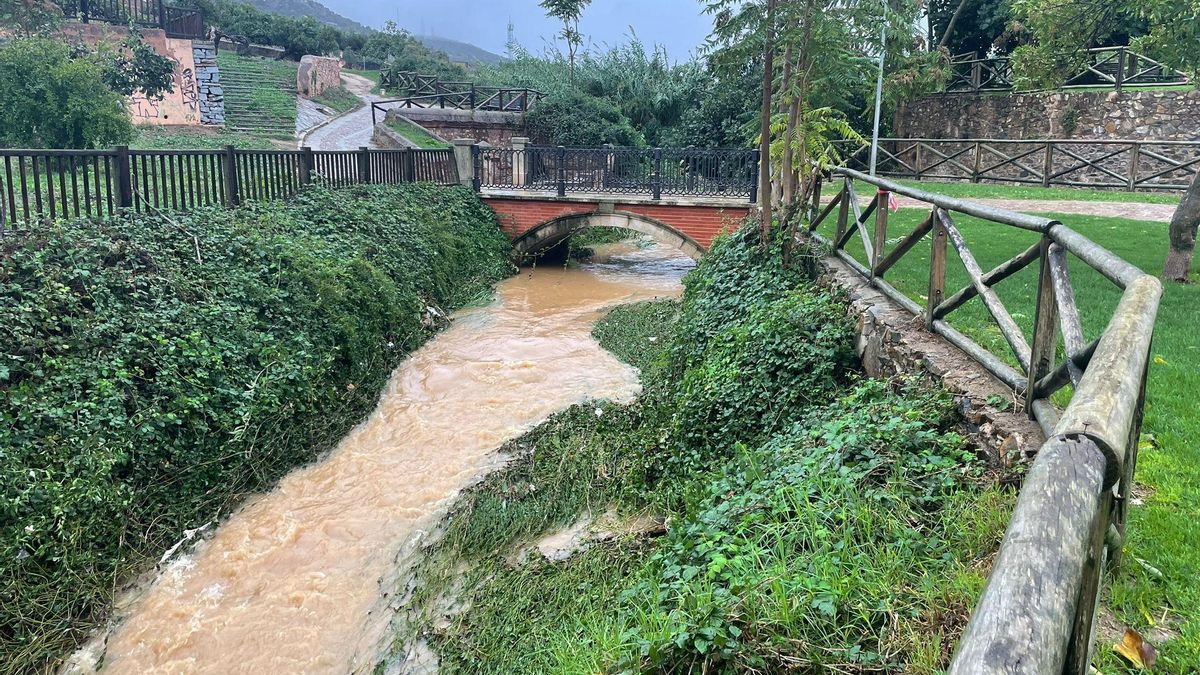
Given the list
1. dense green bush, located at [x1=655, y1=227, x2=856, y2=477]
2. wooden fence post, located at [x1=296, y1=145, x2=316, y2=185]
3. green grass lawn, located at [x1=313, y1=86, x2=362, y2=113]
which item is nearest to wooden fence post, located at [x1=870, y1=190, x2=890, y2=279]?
dense green bush, located at [x1=655, y1=227, x2=856, y2=477]

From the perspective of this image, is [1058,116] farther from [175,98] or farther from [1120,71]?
[175,98]

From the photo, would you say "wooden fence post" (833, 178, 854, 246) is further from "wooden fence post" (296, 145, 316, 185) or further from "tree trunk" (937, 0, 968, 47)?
"tree trunk" (937, 0, 968, 47)

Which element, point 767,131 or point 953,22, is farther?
point 953,22

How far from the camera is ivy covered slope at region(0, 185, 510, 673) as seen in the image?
185 inches

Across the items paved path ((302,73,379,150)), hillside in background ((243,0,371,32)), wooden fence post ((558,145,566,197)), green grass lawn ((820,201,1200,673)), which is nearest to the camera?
green grass lawn ((820,201,1200,673))

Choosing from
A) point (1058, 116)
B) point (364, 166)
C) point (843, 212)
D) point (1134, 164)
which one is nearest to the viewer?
point (843, 212)

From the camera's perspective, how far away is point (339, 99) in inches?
1339

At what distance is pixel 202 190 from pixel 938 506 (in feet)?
33.3

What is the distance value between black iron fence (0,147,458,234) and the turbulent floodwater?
3.39 metres

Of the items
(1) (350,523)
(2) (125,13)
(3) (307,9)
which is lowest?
(1) (350,523)

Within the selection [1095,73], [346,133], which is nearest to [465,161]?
[346,133]

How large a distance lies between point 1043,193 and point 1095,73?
7.60 meters

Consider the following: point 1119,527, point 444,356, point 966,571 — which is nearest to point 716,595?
point 966,571

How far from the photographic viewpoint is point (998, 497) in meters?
2.79
